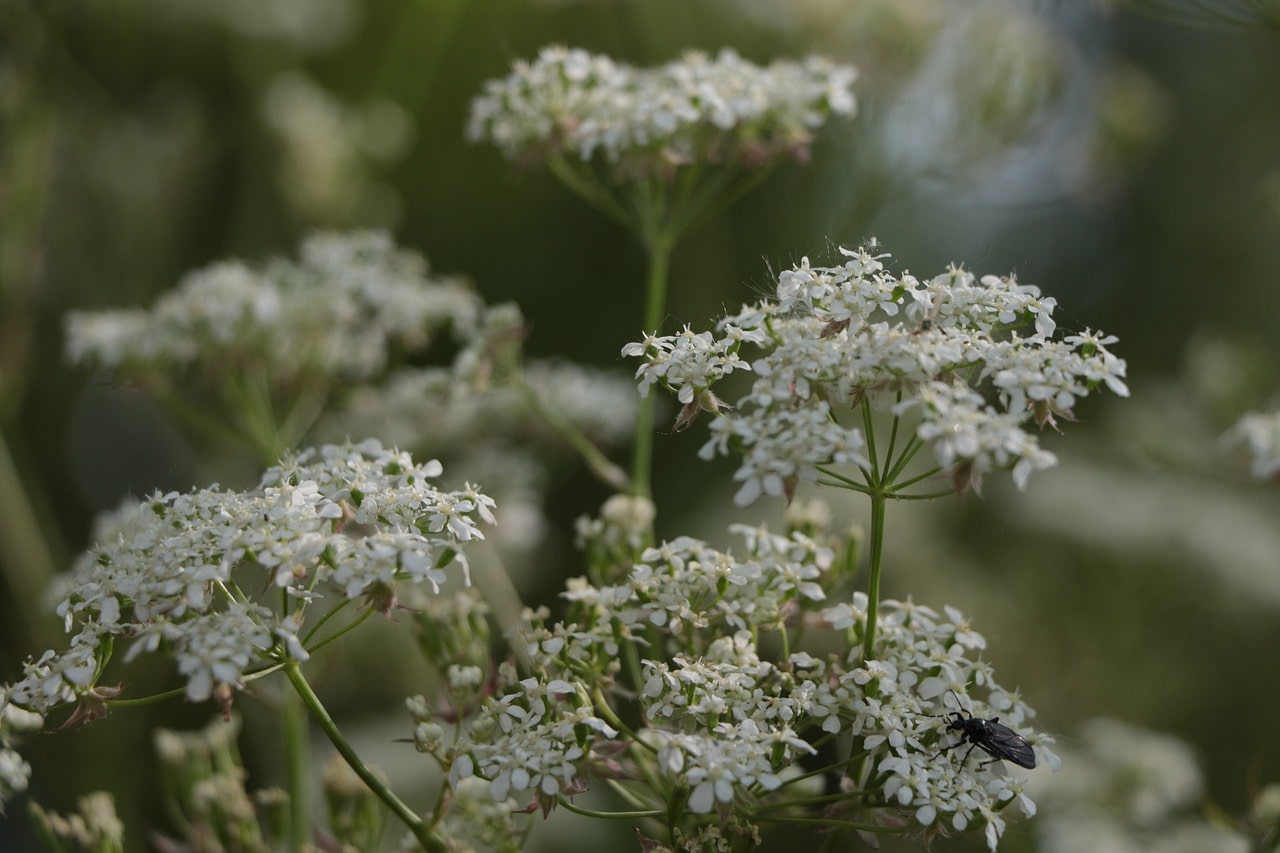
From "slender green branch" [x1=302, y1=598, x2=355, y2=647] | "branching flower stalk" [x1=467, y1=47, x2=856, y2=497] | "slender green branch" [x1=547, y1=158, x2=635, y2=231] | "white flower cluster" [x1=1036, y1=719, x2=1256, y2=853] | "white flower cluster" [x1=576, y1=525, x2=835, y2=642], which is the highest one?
"branching flower stalk" [x1=467, y1=47, x2=856, y2=497]

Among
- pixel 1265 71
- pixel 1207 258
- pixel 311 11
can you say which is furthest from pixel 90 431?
pixel 1265 71

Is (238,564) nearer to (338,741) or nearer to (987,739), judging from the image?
(338,741)

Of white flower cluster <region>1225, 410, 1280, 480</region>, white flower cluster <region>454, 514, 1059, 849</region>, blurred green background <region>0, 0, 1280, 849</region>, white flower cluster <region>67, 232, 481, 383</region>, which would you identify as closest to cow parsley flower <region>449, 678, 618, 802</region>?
white flower cluster <region>454, 514, 1059, 849</region>

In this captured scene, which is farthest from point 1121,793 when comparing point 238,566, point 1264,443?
point 238,566

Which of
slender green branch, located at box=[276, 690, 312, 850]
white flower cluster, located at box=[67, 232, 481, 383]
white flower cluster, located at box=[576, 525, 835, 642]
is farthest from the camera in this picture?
white flower cluster, located at box=[67, 232, 481, 383]

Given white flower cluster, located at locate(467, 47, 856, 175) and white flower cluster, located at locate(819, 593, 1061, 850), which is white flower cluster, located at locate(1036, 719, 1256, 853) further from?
white flower cluster, located at locate(467, 47, 856, 175)

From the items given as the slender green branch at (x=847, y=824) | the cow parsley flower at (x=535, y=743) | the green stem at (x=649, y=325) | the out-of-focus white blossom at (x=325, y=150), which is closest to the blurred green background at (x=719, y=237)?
the out-of-focus white blossom at (x=325, y=150)

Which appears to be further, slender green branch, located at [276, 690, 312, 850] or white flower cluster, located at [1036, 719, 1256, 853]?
white flower cluster, located at [1036, 719, 1256, 853]
